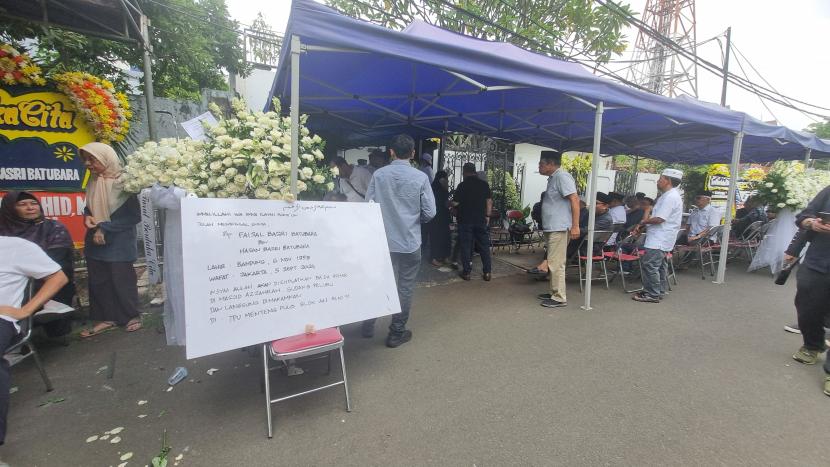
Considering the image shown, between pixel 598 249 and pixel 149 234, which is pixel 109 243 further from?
pixel 598 249

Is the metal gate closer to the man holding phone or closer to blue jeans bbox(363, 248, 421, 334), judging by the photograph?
blue jeans bbox(363, 248, 421, 334)

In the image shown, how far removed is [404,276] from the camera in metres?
3.27

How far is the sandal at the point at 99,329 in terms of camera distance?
3452 mm

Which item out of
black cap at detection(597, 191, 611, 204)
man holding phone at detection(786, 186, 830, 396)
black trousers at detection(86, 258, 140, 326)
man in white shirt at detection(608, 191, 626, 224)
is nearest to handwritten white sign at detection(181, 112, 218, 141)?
black trousers at detection(86, 258, 140, 326)

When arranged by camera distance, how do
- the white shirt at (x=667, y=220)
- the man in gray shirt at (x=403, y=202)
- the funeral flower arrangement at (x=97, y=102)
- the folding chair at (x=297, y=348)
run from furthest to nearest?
1. the white shirt at (x=667, y=220)
2. the funeral flower arrangement at (x=97, y=102)
3. the man in gray shirt at (x=403, y=202)
4. the folding chair at (x=297, y=348)

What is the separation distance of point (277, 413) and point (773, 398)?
3511mm

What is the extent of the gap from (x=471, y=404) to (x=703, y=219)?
6.25m

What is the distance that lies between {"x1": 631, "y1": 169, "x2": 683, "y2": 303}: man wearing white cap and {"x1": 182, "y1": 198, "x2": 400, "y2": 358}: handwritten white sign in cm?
390

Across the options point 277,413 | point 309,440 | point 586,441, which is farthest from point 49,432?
point 586,441

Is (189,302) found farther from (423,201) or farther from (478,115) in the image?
(478,115)

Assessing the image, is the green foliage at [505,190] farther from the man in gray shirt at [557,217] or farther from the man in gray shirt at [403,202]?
the man in gray shirt at [403,202]

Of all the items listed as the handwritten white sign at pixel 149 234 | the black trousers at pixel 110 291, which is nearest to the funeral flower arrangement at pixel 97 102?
the handwritten white sign at pixel 149 234

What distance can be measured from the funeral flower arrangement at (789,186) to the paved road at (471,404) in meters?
3.73

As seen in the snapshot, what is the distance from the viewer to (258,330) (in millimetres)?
2135
